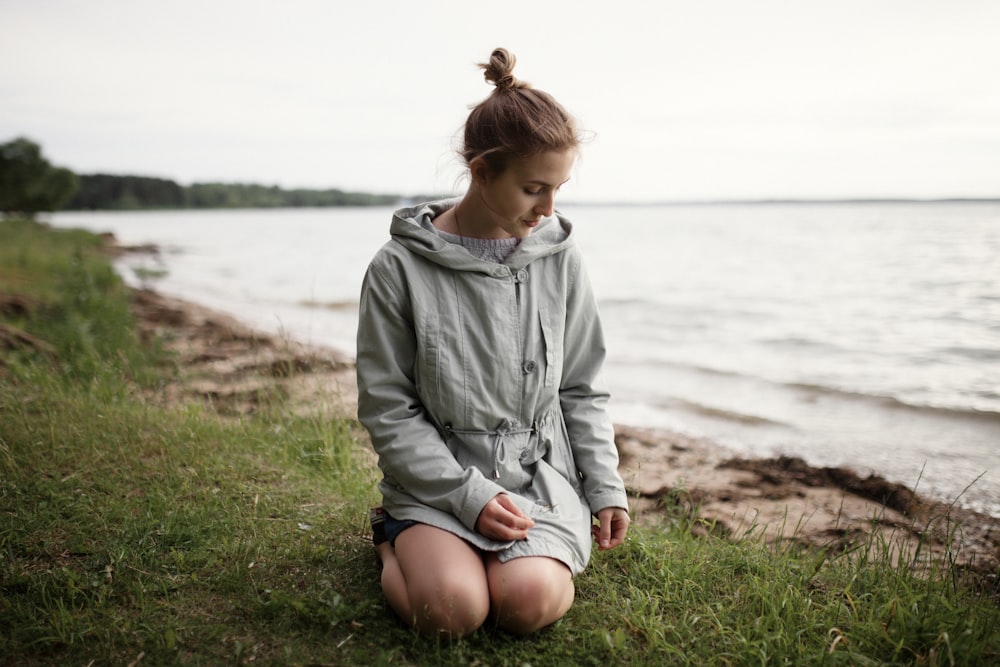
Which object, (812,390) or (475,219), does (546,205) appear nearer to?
(475,219)

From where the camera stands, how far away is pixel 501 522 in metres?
2.17

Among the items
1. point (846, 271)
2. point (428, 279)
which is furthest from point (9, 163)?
point (428, 279)

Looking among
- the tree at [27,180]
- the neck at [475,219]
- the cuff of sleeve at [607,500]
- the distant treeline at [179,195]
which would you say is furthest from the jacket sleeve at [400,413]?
the distant treeline at [179,195]

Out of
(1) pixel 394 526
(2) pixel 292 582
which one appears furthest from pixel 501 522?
(2) pixel 292 582

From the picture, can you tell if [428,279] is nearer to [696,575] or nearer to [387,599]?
[387,599]

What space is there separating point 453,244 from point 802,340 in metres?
7.94

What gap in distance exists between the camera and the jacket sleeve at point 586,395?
253 centimetres

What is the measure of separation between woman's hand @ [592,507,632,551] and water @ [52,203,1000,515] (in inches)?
62.2

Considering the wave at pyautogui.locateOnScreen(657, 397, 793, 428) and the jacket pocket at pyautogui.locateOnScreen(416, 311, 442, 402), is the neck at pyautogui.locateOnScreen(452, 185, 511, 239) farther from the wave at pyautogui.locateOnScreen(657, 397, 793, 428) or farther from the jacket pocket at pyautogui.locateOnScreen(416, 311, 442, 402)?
the wave at pyautogui.locateOnScreen(657, 397, 793, 428)

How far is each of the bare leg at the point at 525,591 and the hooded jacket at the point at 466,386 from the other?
47 mm

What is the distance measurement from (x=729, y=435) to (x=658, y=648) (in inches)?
141

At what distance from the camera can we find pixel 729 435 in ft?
18.0

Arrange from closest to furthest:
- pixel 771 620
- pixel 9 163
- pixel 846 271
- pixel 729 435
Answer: pixel 771 620 → pixel 729 435 → pixel 846 271 → pixel 9 163

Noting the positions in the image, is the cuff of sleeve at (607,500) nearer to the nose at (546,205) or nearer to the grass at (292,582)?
the grass at (292,582)
